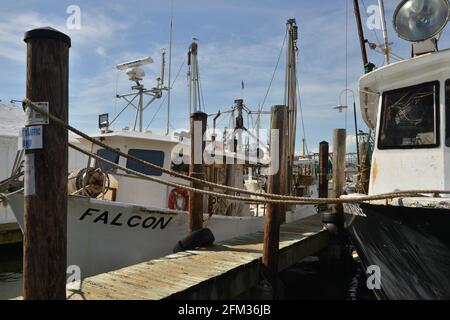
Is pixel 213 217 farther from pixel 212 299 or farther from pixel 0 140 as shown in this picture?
pixel 0 140

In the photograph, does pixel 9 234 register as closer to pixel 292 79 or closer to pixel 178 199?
pixel 178 199

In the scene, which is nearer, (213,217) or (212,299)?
(212,299)

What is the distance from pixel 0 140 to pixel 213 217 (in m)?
8.78

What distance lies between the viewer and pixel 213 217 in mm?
8180

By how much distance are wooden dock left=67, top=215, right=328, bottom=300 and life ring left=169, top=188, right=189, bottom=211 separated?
1415 millimetres

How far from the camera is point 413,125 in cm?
484

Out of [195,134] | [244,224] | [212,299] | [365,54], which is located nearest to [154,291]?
[212,299]

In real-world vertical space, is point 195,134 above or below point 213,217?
above

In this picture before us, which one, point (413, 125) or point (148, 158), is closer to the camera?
point (413, 125)

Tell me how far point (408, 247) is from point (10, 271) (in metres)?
9.86

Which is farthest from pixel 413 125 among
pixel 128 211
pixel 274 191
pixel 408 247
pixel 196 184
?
pixel 128 211

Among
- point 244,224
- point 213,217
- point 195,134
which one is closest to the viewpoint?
point 195,134

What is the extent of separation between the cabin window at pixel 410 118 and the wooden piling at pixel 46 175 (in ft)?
13.4

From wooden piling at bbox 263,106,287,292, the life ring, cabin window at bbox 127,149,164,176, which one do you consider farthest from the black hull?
cabin window at bbox 127,149,164,176
